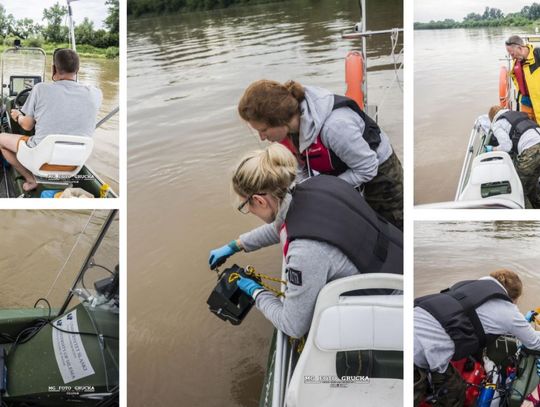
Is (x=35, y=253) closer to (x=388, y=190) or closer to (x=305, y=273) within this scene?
(x=388, y=190)

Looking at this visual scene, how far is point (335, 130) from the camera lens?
1.79 m

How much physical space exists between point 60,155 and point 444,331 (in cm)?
130

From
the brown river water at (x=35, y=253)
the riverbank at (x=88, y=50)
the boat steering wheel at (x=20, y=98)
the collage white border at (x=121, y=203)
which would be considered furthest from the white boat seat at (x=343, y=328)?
the boat steering wheel at (x=20, y=98)

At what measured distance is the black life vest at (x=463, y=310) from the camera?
1.56 meters

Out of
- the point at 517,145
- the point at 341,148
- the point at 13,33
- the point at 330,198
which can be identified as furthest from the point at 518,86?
the point at 13,33

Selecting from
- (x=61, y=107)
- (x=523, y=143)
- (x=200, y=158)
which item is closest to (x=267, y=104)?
(x=61, y=107)

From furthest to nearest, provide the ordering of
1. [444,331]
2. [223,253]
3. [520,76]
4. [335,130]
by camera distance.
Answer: [520,76], [223,253], [335,130], [444,331]

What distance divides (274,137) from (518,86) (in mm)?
1561

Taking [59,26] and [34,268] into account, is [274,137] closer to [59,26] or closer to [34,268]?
[59,26]

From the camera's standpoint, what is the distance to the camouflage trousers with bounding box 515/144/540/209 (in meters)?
2.16

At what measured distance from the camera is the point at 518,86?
110 inches

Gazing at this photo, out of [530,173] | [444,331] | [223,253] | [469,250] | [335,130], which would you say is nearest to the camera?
[444,331]

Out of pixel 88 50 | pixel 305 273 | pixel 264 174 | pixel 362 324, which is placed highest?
pixel 88 50

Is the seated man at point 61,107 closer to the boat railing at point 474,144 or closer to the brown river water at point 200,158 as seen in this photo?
the brown river water at point 200,158
